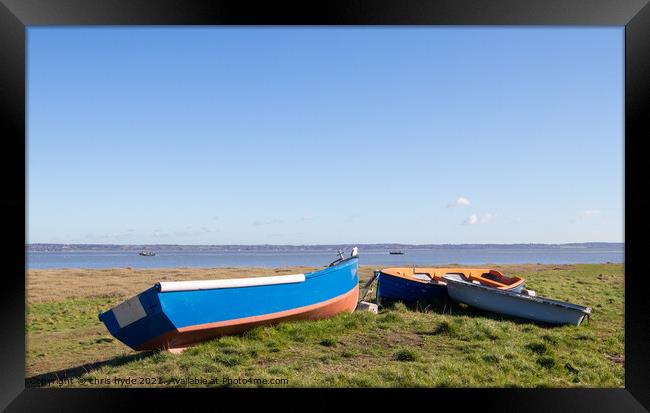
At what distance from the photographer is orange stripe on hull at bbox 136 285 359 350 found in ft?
14.1

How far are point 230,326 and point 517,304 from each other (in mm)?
4061

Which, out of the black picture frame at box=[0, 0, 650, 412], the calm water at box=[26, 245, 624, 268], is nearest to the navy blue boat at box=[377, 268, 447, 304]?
the black picture frame at box=[0, 0, 650, 412]

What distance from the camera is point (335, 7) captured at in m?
3.22

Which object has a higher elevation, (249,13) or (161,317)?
(249,13)

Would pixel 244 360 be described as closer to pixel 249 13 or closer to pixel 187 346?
pixel 187 346

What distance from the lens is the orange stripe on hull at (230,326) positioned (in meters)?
4.30

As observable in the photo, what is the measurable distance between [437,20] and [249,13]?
55.6 inches

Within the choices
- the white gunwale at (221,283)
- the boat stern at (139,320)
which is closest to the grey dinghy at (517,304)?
the white gunwale at (221,283)

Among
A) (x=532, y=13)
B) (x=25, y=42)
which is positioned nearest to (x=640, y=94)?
(x=532, y=13)

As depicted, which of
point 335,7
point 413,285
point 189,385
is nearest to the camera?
point 335,7

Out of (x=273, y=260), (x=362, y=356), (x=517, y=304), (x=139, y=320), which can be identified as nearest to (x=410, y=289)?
(x=517, y=304)

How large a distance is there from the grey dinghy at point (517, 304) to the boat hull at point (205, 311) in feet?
8.52

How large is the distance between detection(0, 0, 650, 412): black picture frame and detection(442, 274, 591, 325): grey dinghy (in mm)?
2590

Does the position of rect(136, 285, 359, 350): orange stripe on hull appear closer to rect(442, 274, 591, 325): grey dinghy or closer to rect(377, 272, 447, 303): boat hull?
rect(377, 272, 447, 303): boat hull
